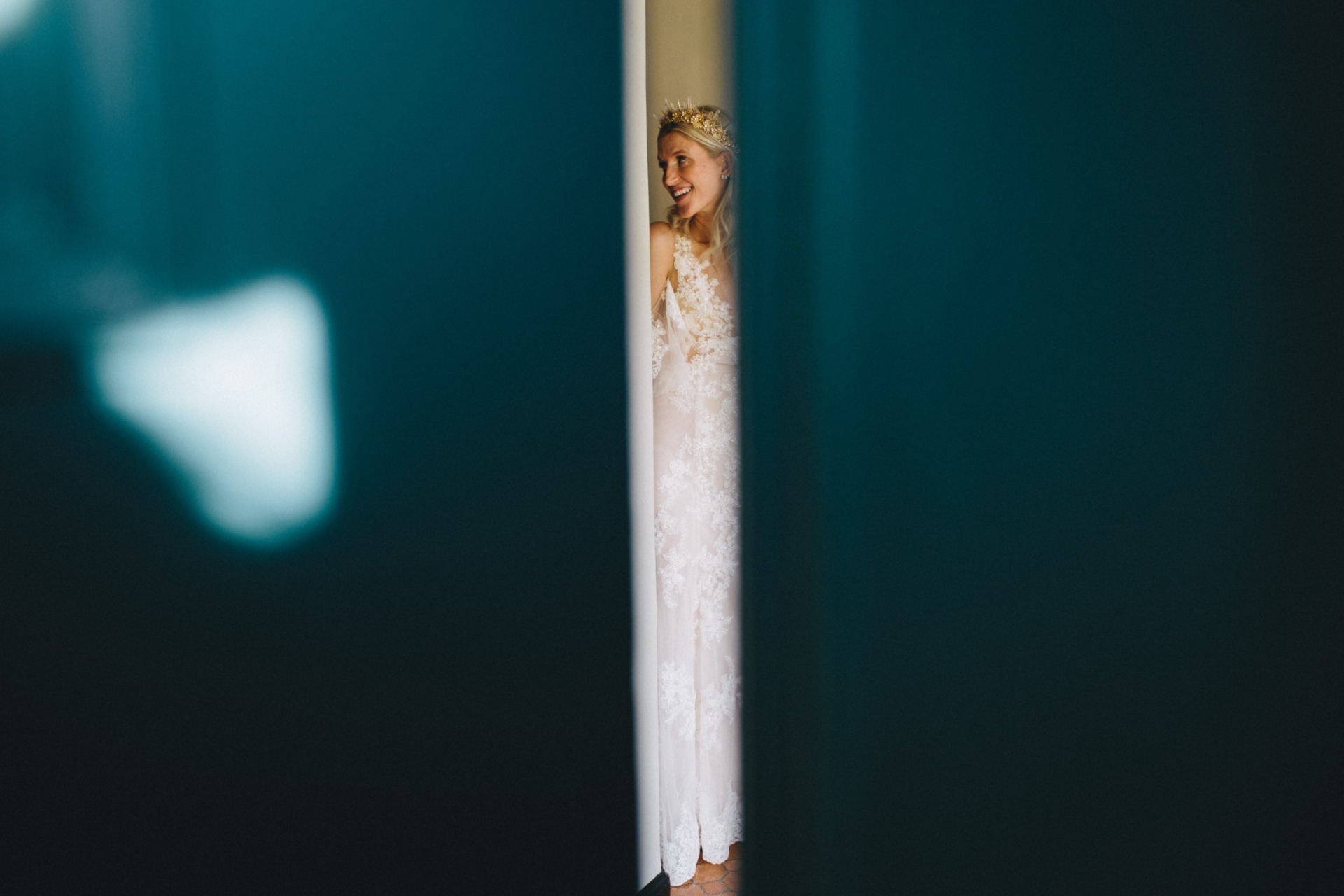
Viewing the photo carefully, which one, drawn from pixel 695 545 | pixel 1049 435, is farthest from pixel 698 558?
pixel 1049 435

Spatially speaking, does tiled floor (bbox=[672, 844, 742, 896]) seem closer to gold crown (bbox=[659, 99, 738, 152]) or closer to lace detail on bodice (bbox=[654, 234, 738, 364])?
lace detail on bodice (bbox=[654, 234, 738, 364])

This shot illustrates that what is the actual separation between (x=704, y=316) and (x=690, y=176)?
0.39m

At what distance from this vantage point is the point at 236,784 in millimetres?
1340

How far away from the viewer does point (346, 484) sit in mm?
1344

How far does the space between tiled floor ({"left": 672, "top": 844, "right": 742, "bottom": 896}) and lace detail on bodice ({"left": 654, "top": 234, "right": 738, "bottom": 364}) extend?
1.19 meters

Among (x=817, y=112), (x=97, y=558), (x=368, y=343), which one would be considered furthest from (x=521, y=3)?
(x=97, y=558)

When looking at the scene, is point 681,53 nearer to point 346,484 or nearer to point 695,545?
point 695,545

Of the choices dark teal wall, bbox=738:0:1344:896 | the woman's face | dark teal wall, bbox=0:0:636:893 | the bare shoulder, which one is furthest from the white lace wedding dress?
dark teal wall, bbox=738:0:1344:896

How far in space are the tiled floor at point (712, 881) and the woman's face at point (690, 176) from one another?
1.59 m

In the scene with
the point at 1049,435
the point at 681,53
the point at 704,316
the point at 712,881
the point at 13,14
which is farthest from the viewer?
the point at 681,53

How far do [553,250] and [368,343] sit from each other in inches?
13.5

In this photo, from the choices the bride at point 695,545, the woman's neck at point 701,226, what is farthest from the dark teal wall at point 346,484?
the woman's neck at point 701,226

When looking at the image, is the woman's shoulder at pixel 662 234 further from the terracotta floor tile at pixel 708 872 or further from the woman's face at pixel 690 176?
the terracotta floor tile at pixel 708 872

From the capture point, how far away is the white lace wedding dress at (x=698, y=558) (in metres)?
2.07
